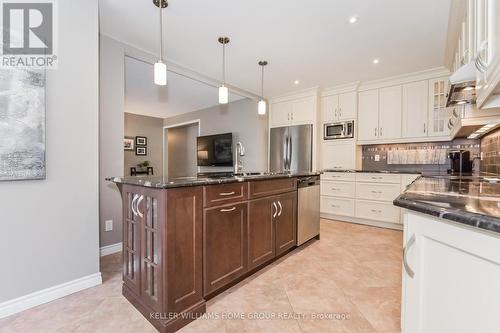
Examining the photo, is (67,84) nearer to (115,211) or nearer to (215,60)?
(115,211)

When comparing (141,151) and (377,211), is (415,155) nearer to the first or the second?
(377,211)

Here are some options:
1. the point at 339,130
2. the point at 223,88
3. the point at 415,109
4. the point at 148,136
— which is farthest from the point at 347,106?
the point at 148,136

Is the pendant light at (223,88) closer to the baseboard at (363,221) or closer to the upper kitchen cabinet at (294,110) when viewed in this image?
the upper kitchen cabinet at (294,110)

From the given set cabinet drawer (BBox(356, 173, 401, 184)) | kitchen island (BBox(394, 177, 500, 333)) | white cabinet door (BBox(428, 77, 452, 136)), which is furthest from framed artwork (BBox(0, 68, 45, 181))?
white cabinet door (BBox(428, 77, 452, 136))

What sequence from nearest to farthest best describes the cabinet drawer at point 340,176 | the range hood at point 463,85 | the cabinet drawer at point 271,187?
the range hood at point 463,85 → the cabinet drawer at point 271,187 → the cabinet drawer at point 340,176

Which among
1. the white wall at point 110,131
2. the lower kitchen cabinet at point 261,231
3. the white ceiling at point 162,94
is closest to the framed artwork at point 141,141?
the white ceiling at point 162,94

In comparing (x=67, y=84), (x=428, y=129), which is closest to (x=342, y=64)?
(x=428, y=129)

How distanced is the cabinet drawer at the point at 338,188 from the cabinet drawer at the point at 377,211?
0.69 ft

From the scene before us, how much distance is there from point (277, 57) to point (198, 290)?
3010mm

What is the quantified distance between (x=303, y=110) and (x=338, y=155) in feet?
3.68

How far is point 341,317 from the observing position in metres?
1.60

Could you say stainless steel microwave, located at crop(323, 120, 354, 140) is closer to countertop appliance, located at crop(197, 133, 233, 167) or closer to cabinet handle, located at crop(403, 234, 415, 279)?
countertop appliance, located at crop(197, 133, 233, 167)
